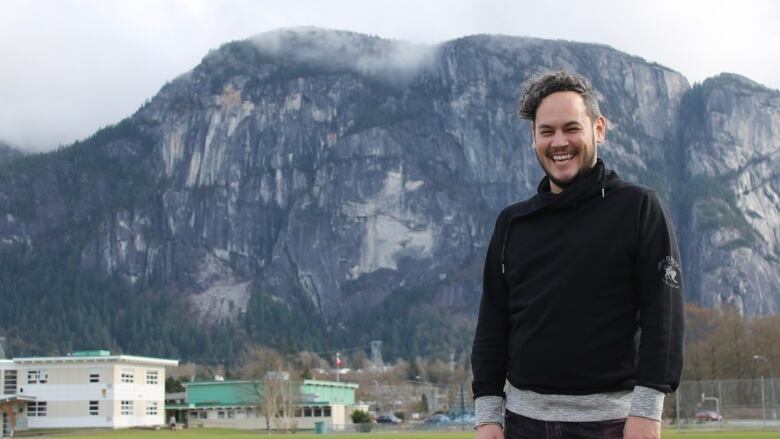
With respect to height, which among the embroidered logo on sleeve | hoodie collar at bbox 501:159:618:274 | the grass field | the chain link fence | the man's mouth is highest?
the man's mouth

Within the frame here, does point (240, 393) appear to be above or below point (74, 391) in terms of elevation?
below

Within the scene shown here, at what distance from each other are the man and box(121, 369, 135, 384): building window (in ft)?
335

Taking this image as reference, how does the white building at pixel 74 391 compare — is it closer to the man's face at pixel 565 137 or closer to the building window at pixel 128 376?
the building window at pixel 128 376

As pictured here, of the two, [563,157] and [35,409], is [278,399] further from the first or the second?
[563,157]

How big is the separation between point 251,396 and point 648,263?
410 ft

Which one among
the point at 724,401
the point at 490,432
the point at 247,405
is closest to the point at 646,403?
the point at 490,432

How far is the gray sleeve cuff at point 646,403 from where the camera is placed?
16.1 feet

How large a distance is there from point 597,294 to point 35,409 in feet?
337

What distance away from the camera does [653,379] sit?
4930 millimetres

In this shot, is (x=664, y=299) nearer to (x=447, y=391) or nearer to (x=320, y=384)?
(x=320, y=384)

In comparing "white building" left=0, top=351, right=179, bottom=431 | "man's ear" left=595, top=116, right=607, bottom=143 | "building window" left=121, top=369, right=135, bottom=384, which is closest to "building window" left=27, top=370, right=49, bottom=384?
"white building" left=0, top=351, right=179, bottom=431

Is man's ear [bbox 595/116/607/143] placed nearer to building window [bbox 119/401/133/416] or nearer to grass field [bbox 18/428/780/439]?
grass field [bbox 18/428/780/439]

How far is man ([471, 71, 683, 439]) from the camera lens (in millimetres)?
5051

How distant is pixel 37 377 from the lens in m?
103
